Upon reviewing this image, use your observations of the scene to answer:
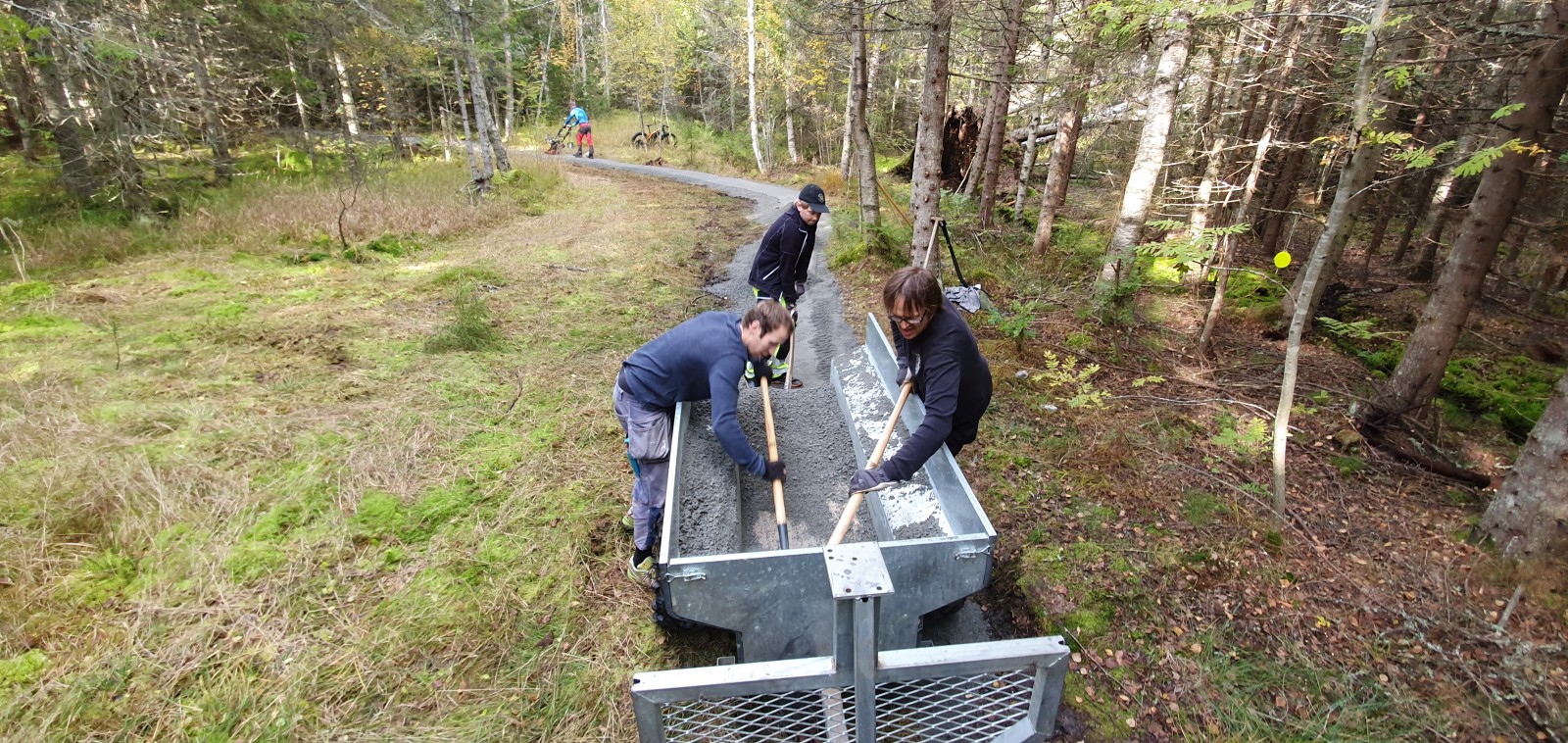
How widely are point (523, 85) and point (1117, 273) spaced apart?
3059 cm

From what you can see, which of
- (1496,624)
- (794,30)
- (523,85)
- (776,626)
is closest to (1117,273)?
(1496,624)

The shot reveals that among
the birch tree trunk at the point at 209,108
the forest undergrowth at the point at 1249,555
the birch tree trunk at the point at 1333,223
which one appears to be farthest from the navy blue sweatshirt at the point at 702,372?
the birch tree trunk at the point at 209,108

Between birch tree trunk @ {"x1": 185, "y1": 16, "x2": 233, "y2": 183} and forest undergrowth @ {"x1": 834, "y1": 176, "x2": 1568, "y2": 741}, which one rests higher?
birch tree trunk @ {"x1": 185, "y1": 16, "x2": 233, "y2": 183}

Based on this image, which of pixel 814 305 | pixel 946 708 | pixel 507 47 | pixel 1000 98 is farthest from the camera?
pixel 507 47

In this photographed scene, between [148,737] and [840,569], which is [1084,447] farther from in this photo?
[148,737]

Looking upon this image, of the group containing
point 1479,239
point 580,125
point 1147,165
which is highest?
point 580,125

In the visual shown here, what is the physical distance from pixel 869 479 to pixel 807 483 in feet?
4.41

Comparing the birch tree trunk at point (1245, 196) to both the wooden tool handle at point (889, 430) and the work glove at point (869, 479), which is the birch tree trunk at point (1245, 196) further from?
the work glove at point (869, 479)

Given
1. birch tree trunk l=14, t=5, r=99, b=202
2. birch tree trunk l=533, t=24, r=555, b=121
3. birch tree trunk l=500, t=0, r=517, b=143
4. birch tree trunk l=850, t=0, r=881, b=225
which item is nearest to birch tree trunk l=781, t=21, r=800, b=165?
birch tree trunk l=500, t=0, r=517, b=143

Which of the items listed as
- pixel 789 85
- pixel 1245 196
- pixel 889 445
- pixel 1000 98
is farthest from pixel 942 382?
pixel 789 85

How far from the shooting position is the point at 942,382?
287 cm

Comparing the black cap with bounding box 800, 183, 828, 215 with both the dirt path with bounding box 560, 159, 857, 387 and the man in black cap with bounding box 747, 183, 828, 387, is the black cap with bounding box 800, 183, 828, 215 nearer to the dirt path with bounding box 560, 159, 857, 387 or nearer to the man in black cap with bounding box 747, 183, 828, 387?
the man in black cap with bounding box 747, 183, 828, 387

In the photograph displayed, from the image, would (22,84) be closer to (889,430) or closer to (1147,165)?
(889,430)

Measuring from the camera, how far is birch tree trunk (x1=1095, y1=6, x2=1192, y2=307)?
548cm
